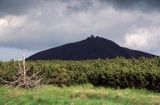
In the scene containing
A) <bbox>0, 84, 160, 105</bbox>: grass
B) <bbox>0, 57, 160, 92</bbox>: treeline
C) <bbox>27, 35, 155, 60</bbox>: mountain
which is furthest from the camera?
<bbox>27, 35, 155, 60</bbox>: mountain

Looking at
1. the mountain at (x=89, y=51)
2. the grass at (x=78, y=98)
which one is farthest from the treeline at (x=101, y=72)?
the mountain at (x=89, y=51)

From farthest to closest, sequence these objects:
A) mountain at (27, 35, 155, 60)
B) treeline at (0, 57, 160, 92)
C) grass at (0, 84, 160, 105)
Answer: mountain at (27, 35, 155, 60) < treeline at (0, 57, 160, 92) < grass at (0, 84, 160, 105)

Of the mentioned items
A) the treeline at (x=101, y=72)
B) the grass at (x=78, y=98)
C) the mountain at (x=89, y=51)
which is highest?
the mountain at (x=89, y=51)

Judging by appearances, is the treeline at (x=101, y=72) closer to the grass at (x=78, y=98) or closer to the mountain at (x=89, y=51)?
the grass at (x=78, y=98)

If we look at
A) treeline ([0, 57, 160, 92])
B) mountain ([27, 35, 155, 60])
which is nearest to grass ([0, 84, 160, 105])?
treeline ([0, 57, 160, 92])

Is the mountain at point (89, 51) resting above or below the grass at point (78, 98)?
above

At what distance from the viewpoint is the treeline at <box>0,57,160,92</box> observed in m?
24.4

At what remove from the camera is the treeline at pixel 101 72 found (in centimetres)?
2439

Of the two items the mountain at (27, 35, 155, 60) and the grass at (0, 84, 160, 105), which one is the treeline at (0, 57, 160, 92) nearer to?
the grass at (0, 84, 160, 105)

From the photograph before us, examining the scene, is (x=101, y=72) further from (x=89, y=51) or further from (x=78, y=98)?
(x=89, y=51)

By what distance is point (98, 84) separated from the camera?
26766mm

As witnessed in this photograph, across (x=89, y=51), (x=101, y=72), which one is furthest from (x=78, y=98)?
(x=89, y=51)

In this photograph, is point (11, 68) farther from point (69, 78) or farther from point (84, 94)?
point (84, 94)

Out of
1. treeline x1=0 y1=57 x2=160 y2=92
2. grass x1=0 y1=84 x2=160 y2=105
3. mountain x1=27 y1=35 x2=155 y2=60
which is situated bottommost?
grass x1=0 y1=84 x2=160 y2=105
